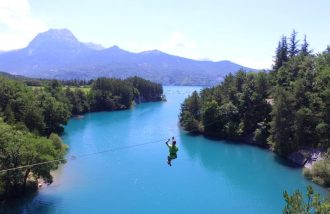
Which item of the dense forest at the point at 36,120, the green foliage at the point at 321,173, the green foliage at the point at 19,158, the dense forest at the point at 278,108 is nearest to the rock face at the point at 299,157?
the dense forest at the point at 278,108

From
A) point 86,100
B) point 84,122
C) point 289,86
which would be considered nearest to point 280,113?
point 289,86

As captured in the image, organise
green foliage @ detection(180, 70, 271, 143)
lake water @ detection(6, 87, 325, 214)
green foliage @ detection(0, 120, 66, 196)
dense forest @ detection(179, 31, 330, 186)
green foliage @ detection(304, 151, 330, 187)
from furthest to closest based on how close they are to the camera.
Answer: green foliage @ detection(180, 70, 271, 143) < dense forest @ detection(179, 31, 330, 186) < green foliage @ detection(304, 151, 330, 187) < lake water @ detection(6, 87, 325, 214) < green foliage @ detection(0, 120, 66, 196)

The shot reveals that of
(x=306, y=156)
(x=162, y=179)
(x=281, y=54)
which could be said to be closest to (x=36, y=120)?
(x=162, y=179)

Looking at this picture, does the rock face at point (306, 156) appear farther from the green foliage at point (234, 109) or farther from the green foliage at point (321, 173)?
the green foliage at point (234, 109)

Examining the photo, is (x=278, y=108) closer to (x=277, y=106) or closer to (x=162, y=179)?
(x=277, y=106)

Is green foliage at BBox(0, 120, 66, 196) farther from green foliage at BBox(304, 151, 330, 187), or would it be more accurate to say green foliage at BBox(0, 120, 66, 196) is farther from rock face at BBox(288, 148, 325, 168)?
rock face at BBox(288, 148, 325, 168)

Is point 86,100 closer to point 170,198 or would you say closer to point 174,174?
point 174,174

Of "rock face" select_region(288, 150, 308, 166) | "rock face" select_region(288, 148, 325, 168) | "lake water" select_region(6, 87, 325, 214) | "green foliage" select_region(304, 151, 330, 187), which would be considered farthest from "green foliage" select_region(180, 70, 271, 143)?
"green foliage" select_region(304, 151, 330, 187)
